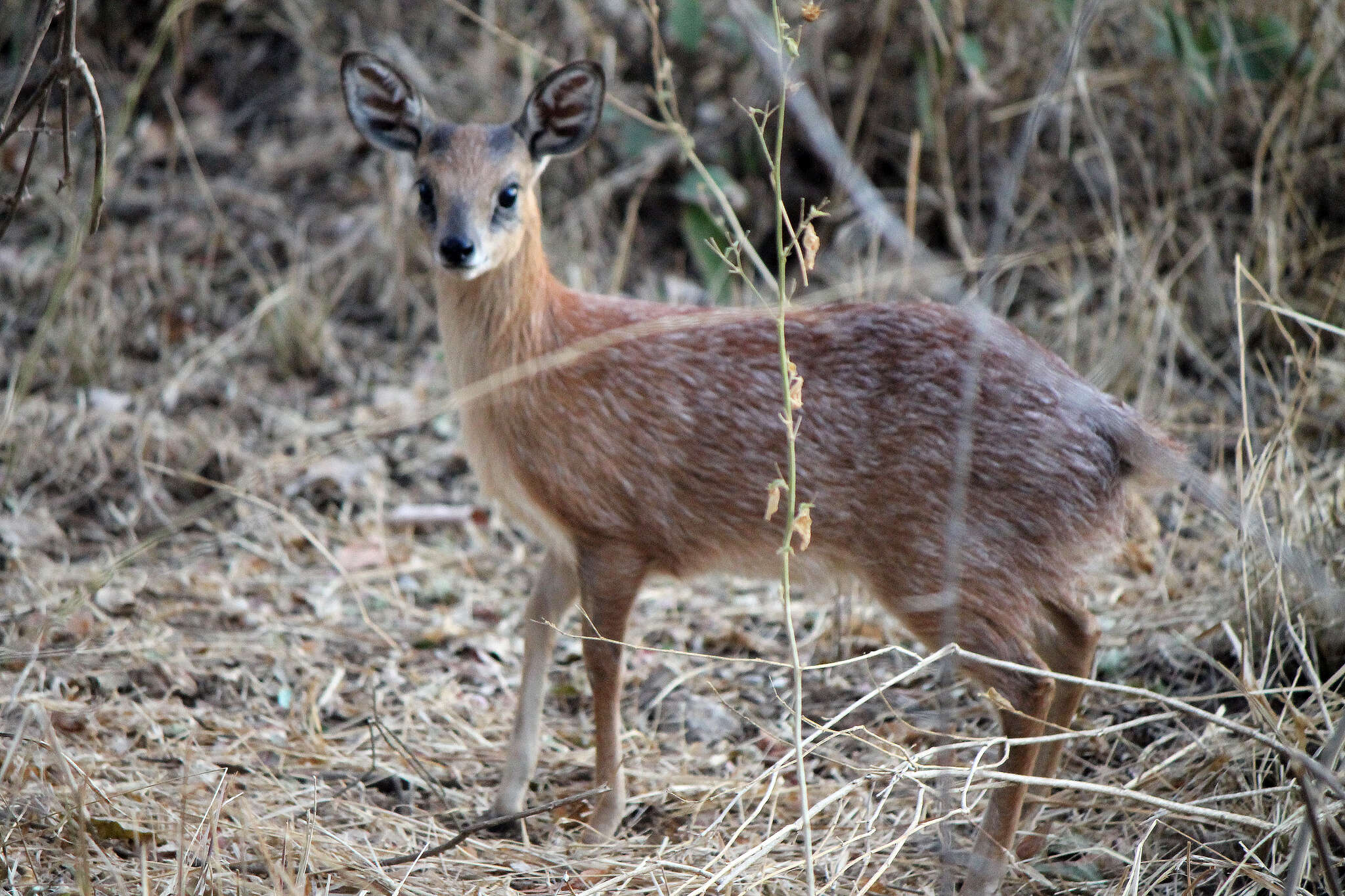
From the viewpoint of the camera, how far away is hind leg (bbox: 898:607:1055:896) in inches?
139

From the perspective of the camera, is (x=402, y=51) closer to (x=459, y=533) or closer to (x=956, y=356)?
(x=459, y=533)

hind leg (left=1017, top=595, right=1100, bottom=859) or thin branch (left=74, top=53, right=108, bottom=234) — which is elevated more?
thin branch (left=74, top=53, right=108, bottom=234)

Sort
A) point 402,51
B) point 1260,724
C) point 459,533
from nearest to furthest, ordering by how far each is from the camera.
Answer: point 1260,724, point 459,533, point 402,51

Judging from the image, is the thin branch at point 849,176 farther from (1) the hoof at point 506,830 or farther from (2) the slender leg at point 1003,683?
(1) the hoof at point 506,830

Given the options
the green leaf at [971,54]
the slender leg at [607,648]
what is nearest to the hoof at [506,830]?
the slender leg at [607,648]

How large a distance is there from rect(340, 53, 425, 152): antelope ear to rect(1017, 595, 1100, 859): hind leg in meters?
2.42

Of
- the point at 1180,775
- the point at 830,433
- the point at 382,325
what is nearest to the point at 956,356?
the point at 830,433

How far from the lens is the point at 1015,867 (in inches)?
138

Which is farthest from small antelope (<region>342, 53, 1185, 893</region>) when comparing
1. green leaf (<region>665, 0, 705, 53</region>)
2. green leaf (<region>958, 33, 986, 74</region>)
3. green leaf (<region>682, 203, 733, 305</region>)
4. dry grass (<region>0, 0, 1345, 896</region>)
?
green leaf (<region>958, 33, 986, 74</region>)

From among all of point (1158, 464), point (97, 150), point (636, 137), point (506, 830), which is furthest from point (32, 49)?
point (636, 137)

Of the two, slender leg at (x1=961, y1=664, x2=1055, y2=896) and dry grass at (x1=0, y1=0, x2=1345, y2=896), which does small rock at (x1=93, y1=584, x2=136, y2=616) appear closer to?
dry grass at (x1=0, y1=0, x2=1345, y2=896)

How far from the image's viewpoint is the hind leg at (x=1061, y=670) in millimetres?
3715

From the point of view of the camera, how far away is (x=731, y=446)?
12.7 ft

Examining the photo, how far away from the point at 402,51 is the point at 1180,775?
18.8 feet
